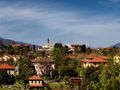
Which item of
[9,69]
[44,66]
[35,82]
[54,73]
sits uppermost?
[44,66]

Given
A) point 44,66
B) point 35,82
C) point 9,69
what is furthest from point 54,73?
point 35,82

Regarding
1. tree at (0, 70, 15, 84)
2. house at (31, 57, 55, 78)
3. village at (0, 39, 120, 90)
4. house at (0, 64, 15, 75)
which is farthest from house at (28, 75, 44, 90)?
house at (0, 64, 15, 75)

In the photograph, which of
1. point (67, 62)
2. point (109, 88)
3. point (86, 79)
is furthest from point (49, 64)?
point (109, 88)

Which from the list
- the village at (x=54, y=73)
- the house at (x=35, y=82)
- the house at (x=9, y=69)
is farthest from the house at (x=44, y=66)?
the house at (x=35, y=82)

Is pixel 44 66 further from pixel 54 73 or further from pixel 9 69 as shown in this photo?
pixel 9 69

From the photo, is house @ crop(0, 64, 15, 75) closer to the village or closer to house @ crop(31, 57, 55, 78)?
the village

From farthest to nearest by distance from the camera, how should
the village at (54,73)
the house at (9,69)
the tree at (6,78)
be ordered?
the house at (9,69) < the tree at (6,78) < the village at (54,73)

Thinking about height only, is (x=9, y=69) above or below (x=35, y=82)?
above

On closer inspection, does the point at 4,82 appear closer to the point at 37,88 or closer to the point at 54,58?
the point at 37,88

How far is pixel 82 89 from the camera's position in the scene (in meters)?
59.3

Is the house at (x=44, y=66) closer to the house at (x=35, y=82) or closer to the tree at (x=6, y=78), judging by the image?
the tree at (x=6, y=78)

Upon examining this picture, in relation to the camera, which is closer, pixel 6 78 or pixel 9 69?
pixel 6 78

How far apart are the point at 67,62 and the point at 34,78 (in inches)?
527

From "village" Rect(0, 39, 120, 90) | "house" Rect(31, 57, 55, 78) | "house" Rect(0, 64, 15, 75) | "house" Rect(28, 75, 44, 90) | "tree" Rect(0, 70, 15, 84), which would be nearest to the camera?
"village" Rect(0, 39, 120, 90)
